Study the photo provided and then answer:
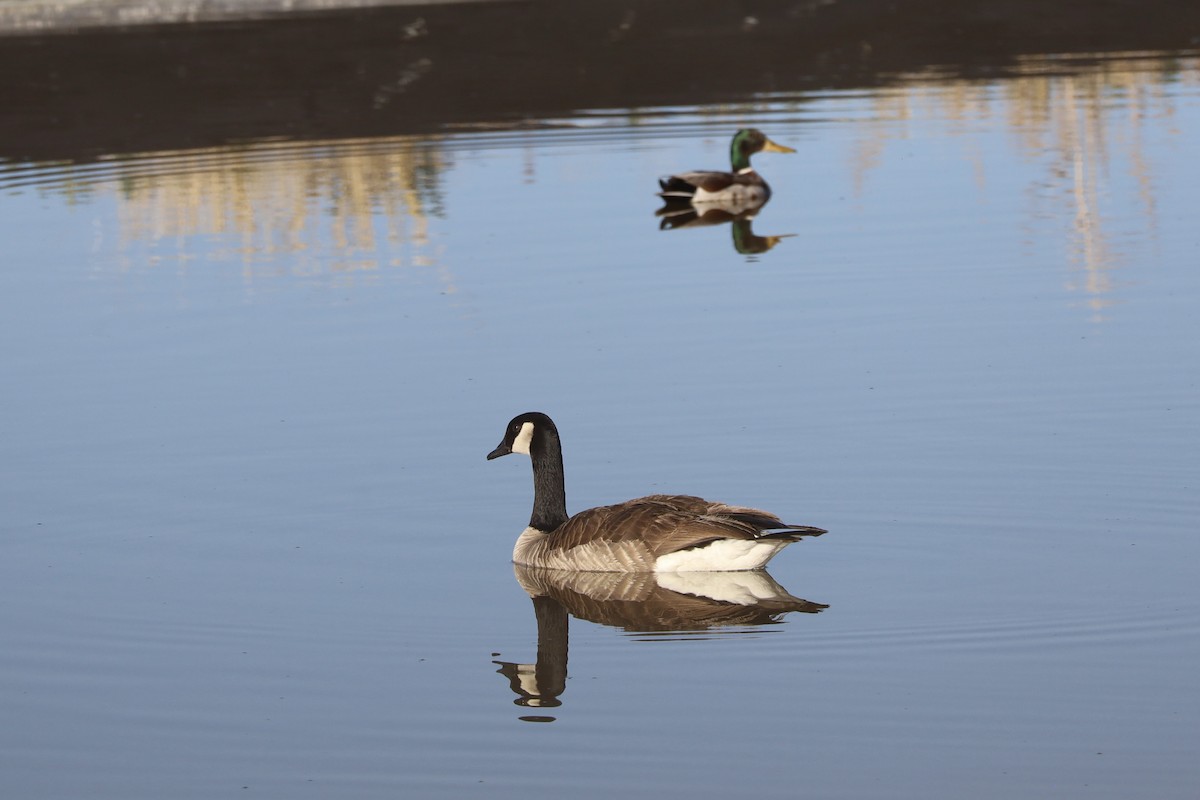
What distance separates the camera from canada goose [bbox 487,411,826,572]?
913 cm

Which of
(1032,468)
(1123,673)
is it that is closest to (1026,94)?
(1032,468)

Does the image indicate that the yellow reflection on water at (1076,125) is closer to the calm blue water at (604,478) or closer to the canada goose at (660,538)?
the calm blue water at (604,478)

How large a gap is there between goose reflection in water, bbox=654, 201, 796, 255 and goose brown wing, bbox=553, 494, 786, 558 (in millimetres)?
9360

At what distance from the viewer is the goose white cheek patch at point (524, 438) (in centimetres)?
1012

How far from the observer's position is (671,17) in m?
33.1

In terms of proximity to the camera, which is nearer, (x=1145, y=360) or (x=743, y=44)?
(x=1145, y=360)

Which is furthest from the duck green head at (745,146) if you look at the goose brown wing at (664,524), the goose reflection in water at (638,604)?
the goose reflection in water at (638,604)

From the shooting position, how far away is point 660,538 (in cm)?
935

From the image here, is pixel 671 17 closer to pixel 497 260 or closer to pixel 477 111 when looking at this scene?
pixel 477 111

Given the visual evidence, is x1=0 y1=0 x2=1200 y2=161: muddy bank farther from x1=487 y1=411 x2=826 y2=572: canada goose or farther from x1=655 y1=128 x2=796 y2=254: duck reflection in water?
x1=487 y1=411 x2=826 y2=572: canada goose

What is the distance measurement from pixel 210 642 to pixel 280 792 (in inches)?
69.3

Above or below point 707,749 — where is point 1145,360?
above

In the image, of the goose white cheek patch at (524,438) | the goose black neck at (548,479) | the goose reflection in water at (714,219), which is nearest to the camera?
the goose black neck at (548,479)

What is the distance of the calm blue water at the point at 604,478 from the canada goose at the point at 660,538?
27 cm
